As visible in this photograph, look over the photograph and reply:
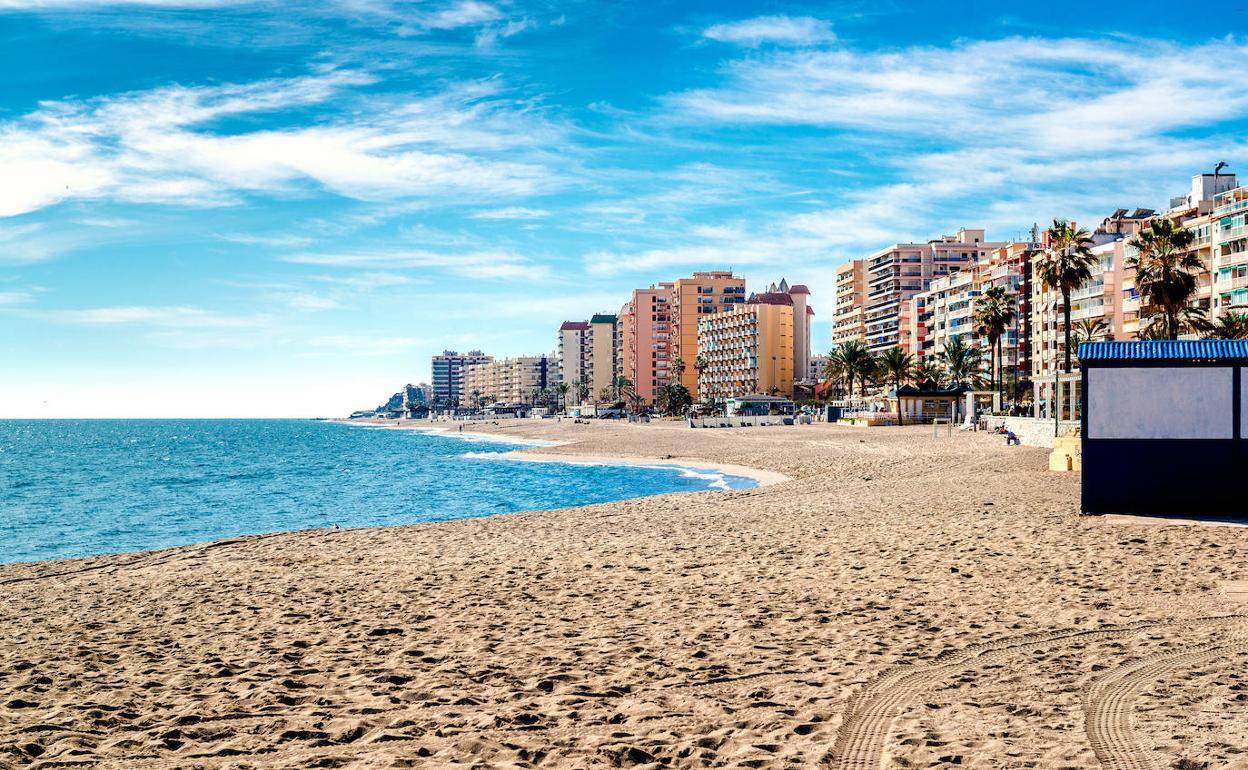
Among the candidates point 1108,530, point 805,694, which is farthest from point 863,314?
point 805,694

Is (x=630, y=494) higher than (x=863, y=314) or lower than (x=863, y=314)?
lower

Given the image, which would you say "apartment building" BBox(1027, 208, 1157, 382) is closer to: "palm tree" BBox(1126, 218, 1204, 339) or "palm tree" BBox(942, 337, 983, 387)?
"palm tree" BBox(942, 337, 983, 387)

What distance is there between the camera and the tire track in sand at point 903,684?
630 cm

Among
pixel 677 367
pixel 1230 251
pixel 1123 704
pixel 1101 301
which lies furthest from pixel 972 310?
pixel 1123 704

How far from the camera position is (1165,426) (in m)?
18.0

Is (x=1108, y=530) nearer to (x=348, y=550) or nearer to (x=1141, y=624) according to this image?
(x=1141, y=624)

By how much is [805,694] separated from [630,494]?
28.7m

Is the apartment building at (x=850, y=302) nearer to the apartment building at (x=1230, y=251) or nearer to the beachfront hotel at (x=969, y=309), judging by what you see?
the beachfront hotel at (x=969, y=309)

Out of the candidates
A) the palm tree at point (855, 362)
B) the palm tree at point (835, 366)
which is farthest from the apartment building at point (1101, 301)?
the palm tree at point (835, 366)

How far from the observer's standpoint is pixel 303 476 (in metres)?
57.6

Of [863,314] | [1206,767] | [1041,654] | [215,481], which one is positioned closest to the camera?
[1206,767]

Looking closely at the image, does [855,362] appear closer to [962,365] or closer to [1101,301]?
[962,365]

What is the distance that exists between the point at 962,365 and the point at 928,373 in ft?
39.0

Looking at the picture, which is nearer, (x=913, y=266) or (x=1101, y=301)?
(x=1101, y=301)
